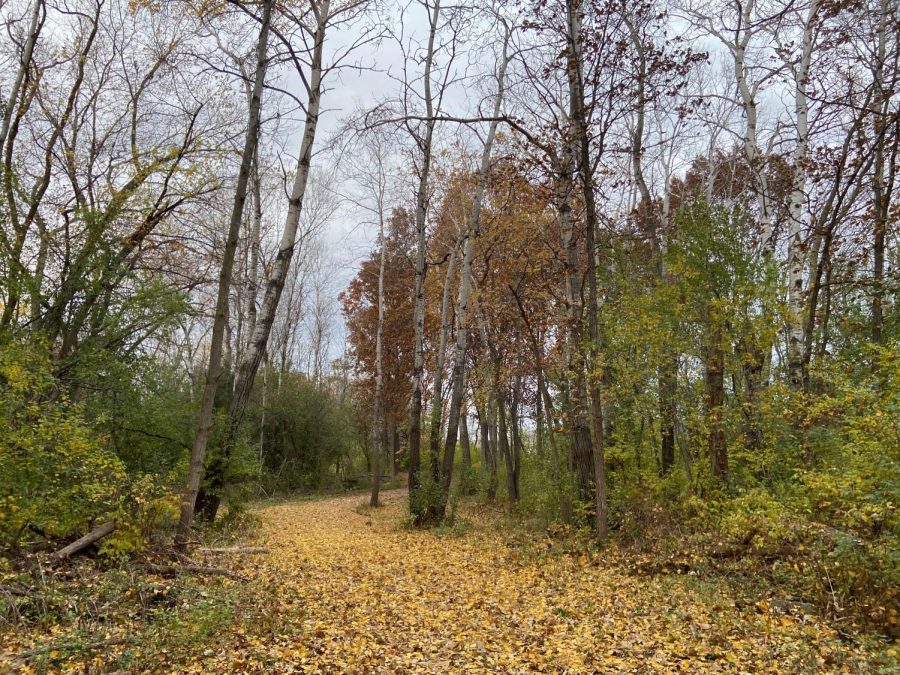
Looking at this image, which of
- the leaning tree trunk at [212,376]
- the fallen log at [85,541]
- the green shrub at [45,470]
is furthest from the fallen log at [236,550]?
the green shrub at [45,470]

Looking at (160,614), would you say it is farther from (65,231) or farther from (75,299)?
(65,231)

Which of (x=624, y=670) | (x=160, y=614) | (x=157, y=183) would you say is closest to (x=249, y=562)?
(x=160, y=614)

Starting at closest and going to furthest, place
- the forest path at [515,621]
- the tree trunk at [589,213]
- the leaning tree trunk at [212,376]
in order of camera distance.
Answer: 1. the forest path at [515,621]
2. the leaning tree trunk at [212,376]
3. the tree trunk at [589,213]

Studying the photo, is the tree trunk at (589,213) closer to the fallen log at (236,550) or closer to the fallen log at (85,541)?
the fallen log at (236,550)

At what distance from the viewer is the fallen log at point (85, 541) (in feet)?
15.0

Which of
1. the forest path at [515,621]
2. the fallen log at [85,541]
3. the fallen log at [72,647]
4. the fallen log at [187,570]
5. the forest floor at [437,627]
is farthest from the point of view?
the fallen log at [187,570]

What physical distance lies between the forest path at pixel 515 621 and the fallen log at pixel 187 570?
407 millimetres

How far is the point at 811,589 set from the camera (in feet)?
15.2

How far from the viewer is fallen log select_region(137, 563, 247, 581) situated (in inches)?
192

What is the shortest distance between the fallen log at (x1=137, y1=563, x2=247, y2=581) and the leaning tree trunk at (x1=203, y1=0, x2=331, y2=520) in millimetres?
→ 3530

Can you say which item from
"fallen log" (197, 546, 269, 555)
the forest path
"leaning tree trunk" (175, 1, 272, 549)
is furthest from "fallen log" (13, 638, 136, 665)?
"fallen log" (197, 546, 269, 555)

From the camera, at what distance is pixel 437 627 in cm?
448

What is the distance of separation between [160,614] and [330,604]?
148cm

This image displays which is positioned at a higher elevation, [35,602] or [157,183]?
[157,183]
